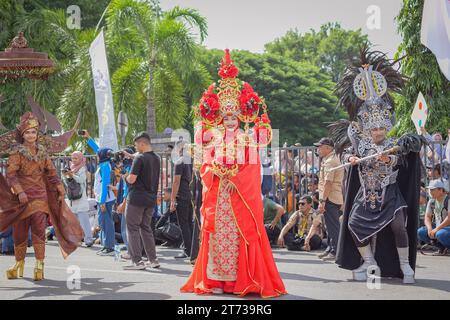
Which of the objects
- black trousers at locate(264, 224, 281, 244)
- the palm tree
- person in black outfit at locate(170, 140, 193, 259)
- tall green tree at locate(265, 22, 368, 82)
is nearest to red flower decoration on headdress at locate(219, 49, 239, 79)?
person in black outfit at locate(170, 140, 193, 259)

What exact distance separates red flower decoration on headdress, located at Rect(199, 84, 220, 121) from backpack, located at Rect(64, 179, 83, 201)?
686 cm

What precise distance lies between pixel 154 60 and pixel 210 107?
15.7m

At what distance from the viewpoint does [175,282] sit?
362 inches

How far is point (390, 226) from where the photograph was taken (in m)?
8.98

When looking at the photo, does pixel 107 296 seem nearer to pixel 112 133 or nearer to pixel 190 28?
pixel 112 133

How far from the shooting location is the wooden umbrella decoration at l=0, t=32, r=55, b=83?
1021cm

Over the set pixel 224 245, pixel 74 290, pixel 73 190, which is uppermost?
pixel 73 190

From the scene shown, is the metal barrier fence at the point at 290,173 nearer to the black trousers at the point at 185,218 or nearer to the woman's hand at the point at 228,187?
the black trousers at the point at 185,218

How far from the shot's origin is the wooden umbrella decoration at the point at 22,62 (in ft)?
33.5

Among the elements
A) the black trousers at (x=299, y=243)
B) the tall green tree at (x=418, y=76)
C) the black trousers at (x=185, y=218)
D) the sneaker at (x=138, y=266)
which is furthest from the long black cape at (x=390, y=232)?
the tall green tree at (x=418, y=76)

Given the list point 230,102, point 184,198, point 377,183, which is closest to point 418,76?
point 184,198

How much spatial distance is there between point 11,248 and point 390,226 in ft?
23.6

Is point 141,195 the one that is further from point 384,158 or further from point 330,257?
point 384,158

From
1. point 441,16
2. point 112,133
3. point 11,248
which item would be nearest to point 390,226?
point 441,16
